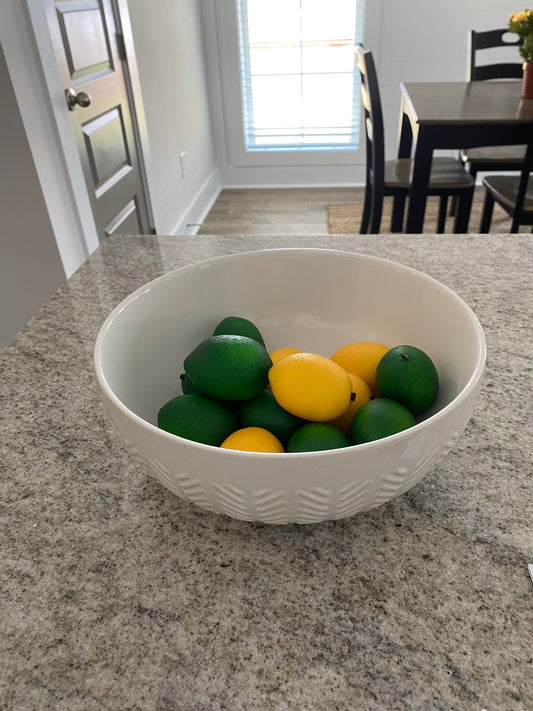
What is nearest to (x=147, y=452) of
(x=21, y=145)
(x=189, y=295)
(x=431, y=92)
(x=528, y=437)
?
(x=189, y=295)

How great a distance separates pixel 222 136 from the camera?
4.09 m

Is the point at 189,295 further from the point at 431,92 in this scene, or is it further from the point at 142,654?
the point at 431,92

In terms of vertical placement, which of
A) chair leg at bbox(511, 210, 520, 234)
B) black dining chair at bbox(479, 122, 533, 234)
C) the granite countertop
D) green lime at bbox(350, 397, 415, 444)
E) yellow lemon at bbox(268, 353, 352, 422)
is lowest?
chair leg at bbox(511, 210, 520, 234)

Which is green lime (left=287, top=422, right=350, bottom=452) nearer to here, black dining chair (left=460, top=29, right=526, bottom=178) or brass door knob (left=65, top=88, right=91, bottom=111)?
brass door knob (left=65, top=88, right=91, bottom=111)

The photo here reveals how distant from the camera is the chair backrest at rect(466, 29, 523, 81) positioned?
300 cm

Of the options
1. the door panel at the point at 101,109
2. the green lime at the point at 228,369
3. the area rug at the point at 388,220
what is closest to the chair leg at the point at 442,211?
the area rug at the point at 388,220

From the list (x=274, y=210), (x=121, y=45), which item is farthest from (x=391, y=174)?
(x=121, y=45)

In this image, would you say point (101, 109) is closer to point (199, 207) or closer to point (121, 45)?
point (121, 45)

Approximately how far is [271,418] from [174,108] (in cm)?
310

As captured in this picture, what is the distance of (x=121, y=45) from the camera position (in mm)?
2371

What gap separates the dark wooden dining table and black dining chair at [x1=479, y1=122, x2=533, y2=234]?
0.35 ft

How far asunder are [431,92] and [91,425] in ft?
8.58

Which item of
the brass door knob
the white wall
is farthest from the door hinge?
the brass door knob

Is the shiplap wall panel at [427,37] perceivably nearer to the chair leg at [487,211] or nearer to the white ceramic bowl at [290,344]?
the chair leg at [487,211]
